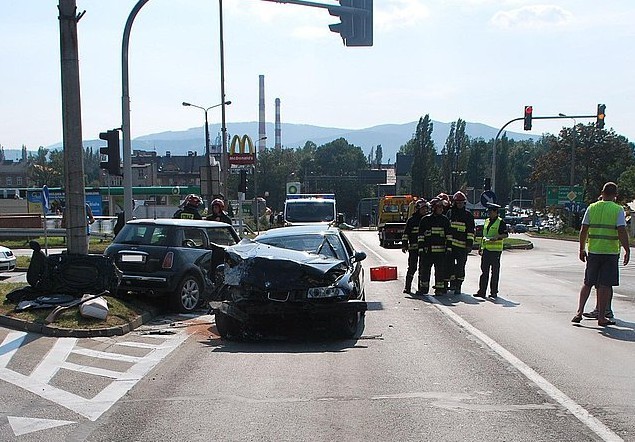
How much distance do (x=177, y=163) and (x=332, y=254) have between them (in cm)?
15016

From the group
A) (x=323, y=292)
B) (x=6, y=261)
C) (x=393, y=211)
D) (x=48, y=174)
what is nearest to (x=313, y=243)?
(x=323, y=292)

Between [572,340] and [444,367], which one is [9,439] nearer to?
[444,367]

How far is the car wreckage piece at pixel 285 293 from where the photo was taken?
9508mm

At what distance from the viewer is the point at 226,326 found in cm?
1001

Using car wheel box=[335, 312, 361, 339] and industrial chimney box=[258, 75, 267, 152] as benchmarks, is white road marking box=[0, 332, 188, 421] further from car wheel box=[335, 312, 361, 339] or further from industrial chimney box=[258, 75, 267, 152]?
industrial chimney box=[258, 75, 267, 152]

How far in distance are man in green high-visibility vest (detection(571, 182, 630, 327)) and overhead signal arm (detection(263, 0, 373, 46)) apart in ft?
19.3

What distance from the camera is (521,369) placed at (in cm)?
793

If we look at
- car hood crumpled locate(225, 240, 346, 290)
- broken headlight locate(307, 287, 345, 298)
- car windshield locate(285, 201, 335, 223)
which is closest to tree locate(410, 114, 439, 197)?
car windshield locate(285, 201, 335, 223)

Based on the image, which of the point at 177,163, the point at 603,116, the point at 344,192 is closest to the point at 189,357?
the point at 603,116

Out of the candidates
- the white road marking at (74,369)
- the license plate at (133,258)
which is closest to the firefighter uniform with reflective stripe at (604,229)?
the white road marking at (74,369)

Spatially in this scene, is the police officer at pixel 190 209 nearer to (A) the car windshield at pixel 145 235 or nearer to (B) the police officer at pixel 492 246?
(A) the car windshield at pixel 145 235

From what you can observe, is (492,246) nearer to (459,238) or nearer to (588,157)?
(459,238)

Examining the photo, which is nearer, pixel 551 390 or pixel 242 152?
pixel 551 390

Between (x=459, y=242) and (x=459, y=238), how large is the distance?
80 millimetres
